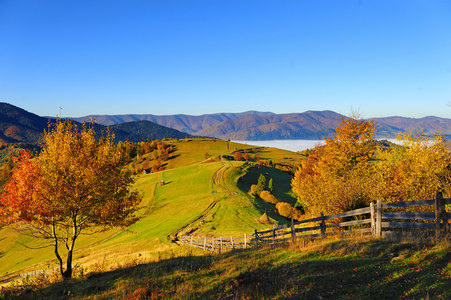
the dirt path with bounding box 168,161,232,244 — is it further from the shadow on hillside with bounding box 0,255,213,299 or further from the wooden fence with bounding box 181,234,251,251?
the shadow on hillside with bounding box 0,255,213,299

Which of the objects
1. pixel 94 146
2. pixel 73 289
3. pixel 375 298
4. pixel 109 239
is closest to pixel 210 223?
pixel 109 239

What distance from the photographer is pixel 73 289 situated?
15.4 m

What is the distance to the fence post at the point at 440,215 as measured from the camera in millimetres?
11617

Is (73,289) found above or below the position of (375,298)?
below

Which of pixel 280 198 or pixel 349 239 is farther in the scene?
pixel 280 198

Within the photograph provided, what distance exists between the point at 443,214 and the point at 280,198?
85737 millimetres

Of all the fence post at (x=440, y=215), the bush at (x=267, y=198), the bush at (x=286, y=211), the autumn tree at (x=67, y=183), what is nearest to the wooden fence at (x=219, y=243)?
the autumn tree at (x=67, y=183)

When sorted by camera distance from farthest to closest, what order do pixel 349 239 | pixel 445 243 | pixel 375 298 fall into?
pixel 349 239 → pixel 445 243 → pixel 375 298

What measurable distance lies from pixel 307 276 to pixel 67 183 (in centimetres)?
1798

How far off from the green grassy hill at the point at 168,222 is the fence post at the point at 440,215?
79.0 feet

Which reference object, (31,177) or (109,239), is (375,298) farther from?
(109,239)

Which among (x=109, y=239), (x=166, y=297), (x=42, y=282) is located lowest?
(x=109, y=239)

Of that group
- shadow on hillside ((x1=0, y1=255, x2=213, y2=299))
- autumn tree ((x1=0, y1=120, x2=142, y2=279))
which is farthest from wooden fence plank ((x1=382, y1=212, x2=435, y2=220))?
autumn tree ((x1=0, y1=120, x2=142, y2=279))

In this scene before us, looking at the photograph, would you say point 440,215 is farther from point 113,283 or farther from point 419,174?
point 113,283
